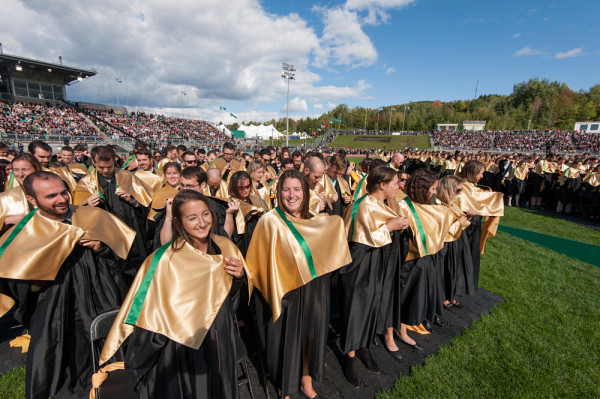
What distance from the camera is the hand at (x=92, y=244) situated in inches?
107

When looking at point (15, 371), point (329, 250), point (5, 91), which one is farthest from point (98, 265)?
point (5, 91)

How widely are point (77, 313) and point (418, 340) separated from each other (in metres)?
4.33

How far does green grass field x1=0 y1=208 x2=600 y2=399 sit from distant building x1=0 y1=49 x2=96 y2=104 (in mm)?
50936

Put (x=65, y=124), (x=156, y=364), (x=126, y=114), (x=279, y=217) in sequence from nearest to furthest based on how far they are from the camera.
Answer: (x=156, y=364)
(x=279, y=217)
(x=65, y=124)
(x=126, y=114)

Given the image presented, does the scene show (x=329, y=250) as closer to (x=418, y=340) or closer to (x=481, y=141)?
(x=418, y=340)

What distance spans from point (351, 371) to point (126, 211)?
472 centimetres

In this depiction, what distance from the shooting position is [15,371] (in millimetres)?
3367

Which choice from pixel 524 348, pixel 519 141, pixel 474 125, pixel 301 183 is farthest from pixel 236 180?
pixel 474 125

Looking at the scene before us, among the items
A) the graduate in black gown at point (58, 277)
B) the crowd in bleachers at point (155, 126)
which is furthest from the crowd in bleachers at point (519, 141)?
the graduate in black gown at point (58, 277)

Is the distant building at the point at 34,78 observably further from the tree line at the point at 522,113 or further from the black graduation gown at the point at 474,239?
the tree line at the point at 522,113

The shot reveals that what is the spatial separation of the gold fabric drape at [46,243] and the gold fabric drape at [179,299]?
1046 millimetres

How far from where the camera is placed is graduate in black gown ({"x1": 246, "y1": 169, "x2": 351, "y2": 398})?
2.65 meters

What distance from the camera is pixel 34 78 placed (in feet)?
131

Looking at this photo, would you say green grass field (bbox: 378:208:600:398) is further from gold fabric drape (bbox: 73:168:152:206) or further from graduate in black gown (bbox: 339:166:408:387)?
gold fabric drape (bbox: 73:168:152:206)
